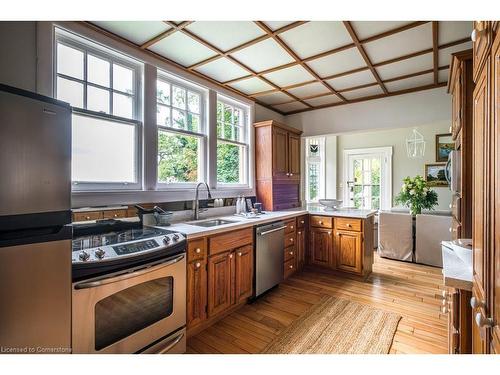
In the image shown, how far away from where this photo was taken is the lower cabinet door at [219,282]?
2.15 meters

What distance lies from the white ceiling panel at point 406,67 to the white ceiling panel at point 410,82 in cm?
21

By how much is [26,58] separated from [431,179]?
691cm

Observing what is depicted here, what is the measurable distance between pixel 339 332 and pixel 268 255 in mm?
1015

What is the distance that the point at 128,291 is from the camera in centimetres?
152

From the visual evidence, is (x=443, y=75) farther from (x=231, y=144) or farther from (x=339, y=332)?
(x=339, y=332)

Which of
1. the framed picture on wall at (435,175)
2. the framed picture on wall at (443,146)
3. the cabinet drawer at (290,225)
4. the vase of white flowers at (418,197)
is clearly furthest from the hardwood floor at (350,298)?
the framed picture on wall at (443,146)

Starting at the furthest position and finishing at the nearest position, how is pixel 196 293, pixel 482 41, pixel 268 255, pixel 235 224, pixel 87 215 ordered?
pixel 268 255
pixel 235 224
pixel 196 293
pixel 87 215
pixel 482 41

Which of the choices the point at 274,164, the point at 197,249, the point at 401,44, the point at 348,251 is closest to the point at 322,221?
the point at 348,251

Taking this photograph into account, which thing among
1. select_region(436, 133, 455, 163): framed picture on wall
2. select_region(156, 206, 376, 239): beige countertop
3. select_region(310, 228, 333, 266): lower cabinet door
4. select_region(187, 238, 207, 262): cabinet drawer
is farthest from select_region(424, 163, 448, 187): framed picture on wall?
select_region(187, 238, 207, 262): cabinet drawer

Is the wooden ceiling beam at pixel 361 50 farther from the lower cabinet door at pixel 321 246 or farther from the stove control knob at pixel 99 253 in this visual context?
the stove control knob at pixel 99 253

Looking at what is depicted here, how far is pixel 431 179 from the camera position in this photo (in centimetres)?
559
